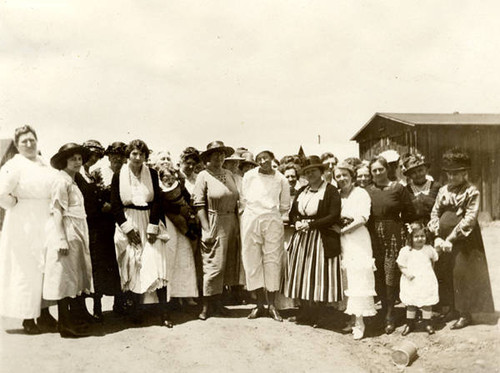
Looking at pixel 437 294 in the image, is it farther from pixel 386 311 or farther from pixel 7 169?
pixel 7 169

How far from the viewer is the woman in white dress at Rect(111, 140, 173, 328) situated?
17.4 feet

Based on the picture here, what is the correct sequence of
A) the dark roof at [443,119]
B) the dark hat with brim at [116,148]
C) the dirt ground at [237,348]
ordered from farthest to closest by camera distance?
1. the dark roof at [443,119]
2. the dark hat with brim at [116,148]
3. the dirt ground at [237,348]

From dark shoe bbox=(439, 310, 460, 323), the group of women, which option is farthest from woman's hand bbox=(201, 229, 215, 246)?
dark shoe bbox=(439, 310, 460, 323)

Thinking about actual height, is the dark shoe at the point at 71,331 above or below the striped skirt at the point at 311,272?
below

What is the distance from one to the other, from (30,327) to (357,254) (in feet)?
11.8

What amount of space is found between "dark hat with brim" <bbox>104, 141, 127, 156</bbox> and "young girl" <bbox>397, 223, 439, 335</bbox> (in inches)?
140

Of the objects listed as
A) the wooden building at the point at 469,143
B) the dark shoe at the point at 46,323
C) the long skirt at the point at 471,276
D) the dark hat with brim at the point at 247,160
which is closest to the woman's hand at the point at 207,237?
the dark hat with brim at the point at 247,160

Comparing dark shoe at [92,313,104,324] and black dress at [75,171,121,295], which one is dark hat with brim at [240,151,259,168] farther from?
dark shoe at [92,313,104,324]

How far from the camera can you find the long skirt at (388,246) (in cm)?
549

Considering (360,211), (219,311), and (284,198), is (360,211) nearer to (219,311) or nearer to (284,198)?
(284,198)

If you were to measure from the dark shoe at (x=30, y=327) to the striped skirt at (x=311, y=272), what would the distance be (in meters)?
2.79

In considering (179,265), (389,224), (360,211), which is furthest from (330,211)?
(179,265)

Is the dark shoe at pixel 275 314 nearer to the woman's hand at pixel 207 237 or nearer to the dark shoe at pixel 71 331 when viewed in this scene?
the woman's hand at pixel 207 237

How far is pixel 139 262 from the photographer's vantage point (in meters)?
5.33
